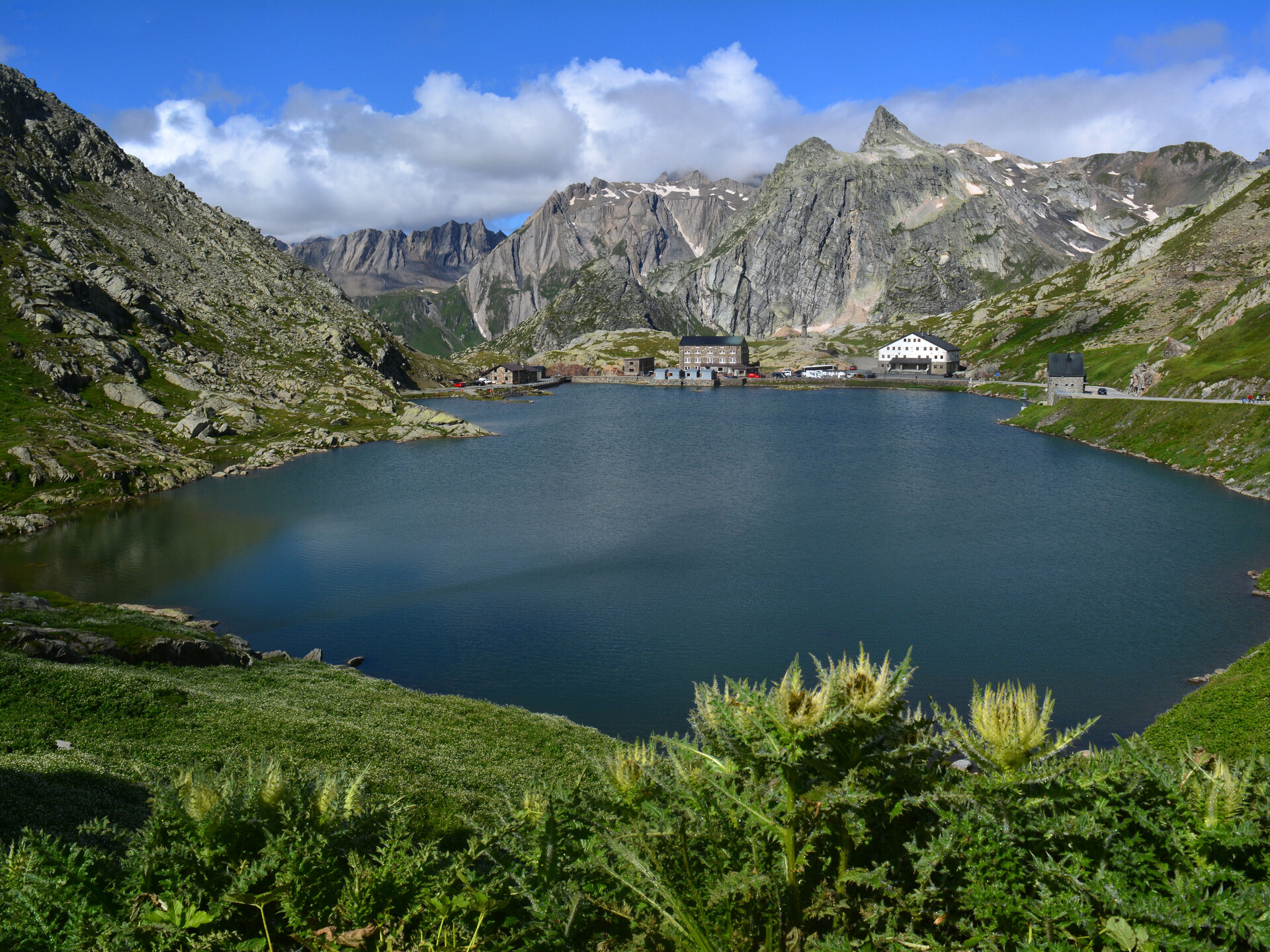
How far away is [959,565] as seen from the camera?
151 feet

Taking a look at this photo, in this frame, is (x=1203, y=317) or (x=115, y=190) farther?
(x=115, y=190)

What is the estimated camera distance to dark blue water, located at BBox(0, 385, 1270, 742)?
3294 centimetres

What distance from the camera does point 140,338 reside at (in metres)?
115

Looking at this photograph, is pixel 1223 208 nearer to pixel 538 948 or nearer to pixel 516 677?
pixel 516 677

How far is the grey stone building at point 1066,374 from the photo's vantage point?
119 m

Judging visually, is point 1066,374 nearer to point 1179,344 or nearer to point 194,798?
point 1179,344

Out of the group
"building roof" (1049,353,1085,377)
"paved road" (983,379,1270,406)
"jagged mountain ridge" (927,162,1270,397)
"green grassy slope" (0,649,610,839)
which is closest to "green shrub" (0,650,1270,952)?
"green grassy slope" (0,649,610,839)

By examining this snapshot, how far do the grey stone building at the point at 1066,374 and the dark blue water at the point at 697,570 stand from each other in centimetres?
3919

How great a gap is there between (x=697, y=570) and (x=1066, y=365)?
106241mm

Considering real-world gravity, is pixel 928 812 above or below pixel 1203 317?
below

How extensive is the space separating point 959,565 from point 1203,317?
117376 millimetres

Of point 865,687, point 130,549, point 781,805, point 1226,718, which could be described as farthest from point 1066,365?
point 781,805

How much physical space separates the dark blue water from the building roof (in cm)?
4372

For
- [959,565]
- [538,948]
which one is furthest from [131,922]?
[959,565]
